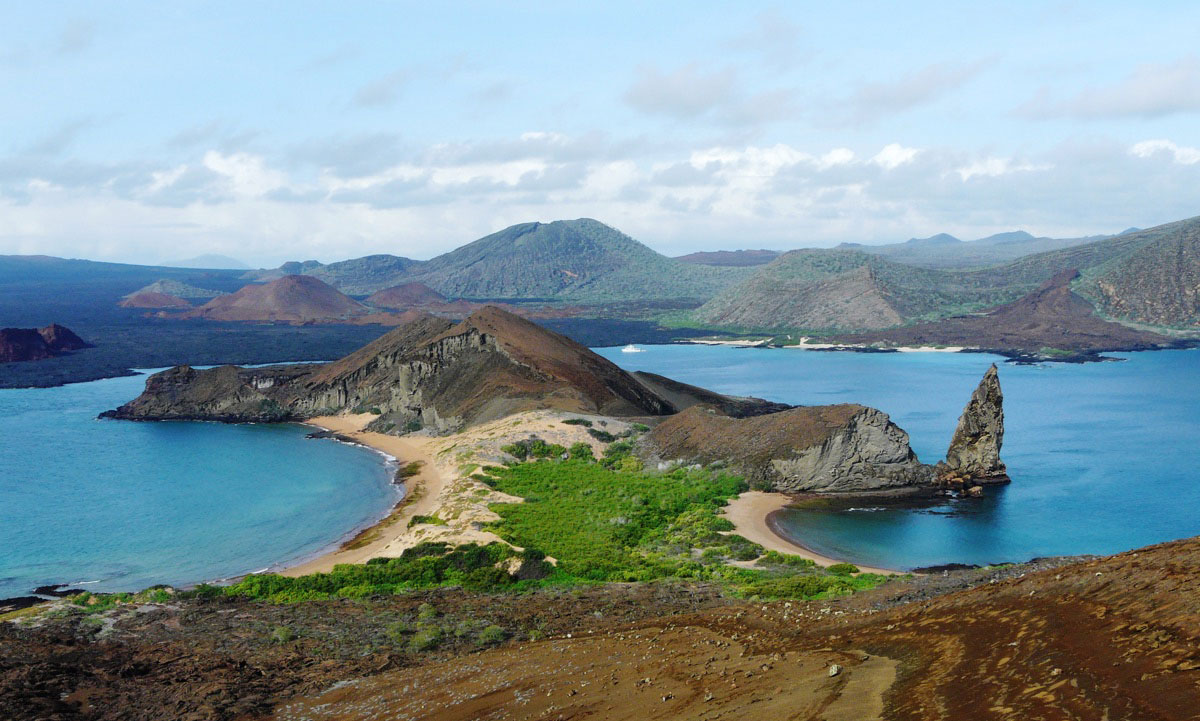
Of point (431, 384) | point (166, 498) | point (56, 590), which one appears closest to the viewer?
point (56, 590)

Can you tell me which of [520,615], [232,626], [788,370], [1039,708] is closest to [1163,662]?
[1039,708]

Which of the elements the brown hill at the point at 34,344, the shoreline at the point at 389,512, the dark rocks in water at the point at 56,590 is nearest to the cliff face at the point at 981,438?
the shoreline at the point at 389,512

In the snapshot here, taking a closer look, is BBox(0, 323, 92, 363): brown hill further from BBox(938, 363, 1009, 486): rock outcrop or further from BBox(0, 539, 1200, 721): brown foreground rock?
BBox(938, 363, 1009, 486): rock outcrop

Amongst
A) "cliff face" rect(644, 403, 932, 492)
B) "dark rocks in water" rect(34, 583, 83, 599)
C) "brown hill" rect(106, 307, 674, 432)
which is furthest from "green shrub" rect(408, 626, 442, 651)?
"brown hill" rect(106, 307, 674, 432)

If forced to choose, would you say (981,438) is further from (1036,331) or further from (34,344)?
(34,344)

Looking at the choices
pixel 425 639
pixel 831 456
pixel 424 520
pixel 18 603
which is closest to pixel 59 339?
pixel 18 603

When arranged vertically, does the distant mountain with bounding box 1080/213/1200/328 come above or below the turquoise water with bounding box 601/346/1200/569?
above
